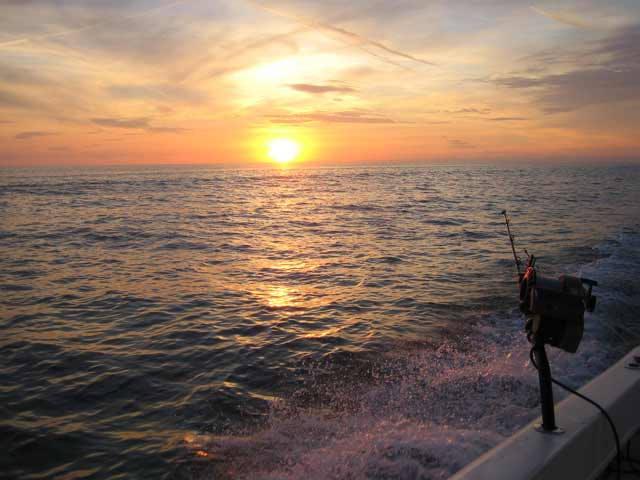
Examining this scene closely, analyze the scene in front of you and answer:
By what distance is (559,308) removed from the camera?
112 inches

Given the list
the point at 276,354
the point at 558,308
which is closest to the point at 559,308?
the point at 558,308

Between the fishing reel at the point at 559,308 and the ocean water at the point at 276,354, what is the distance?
1.89 meters

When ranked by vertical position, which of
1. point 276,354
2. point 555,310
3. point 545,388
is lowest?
point 276,354

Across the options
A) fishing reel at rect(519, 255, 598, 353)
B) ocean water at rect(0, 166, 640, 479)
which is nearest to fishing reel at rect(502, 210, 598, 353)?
fishing reel at rect(519, 255, 598, 353)

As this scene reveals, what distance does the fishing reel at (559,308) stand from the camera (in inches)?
112

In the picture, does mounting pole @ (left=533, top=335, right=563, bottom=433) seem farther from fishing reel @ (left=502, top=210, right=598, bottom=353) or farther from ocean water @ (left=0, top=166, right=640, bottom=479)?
ocean water @ (left=0, top=166, right=640, bottom=479)

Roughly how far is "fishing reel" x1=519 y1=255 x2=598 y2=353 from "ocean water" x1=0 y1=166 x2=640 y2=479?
6.20 feet

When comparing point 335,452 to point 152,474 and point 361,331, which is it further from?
point 361,331

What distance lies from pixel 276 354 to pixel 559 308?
17.0 ft

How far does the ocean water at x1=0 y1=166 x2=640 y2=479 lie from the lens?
4.67 metres

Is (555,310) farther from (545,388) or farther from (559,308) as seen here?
(545,388)

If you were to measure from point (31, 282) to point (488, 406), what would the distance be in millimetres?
11609

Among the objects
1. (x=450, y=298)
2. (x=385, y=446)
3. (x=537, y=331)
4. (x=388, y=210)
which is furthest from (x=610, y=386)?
(x=388, y=210)

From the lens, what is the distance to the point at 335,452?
4.47 m
